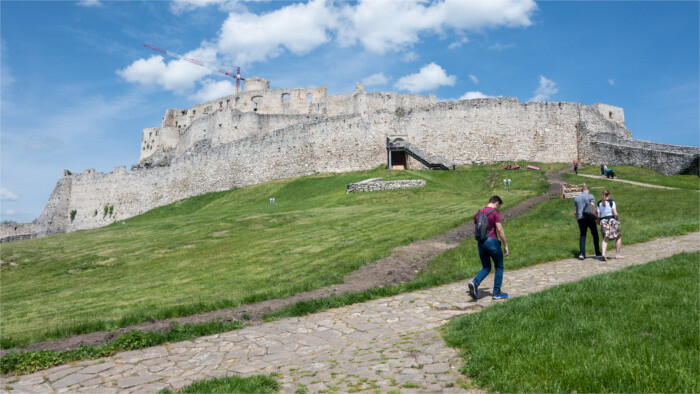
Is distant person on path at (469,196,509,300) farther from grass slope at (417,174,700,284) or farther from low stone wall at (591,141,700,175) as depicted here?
low stone wall at (591,141,700,175)

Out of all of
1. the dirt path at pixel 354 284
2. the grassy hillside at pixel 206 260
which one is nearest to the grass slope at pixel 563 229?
the dirt path at pixel 354 284

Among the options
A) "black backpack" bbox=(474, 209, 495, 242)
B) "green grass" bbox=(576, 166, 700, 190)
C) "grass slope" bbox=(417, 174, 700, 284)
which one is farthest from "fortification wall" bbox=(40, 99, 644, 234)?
"black backpack" bbox=(474, 209, 495, 242)

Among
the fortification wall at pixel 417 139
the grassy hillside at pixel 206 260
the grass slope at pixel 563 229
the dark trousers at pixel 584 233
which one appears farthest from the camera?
the fortification wall at pixel 417 139

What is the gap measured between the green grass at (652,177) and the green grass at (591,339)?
82.9 ft

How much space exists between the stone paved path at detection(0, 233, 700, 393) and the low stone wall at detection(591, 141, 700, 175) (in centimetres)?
3402

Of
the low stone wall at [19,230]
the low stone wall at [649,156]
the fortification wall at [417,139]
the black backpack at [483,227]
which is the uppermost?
the fortification wall at [417,139]

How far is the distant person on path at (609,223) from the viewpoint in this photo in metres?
12.0

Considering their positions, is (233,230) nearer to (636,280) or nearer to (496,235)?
(496,235)

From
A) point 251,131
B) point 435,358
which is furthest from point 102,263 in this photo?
point 251,131

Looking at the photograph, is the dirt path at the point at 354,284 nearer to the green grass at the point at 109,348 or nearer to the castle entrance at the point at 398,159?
the green grass at the point at 109,348

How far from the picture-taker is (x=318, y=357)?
6051 mm

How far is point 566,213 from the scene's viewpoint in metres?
19.3

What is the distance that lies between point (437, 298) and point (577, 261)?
206 inches

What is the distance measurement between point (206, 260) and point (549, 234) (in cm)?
1293
